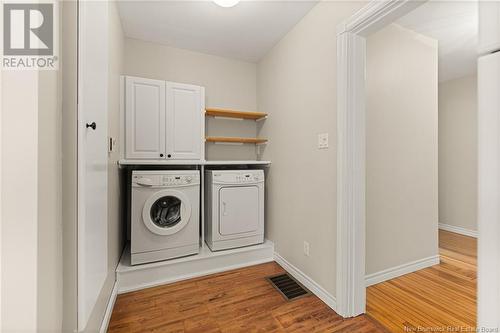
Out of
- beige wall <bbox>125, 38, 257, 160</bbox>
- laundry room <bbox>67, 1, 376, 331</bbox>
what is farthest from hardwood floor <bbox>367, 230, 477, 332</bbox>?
beige wall <bbox>125, 38, 257, 160</bbox>

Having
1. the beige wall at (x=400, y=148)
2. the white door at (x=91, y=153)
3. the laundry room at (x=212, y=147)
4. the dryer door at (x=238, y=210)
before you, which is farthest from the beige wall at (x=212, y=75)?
the beige wall at (x=400, y=148)

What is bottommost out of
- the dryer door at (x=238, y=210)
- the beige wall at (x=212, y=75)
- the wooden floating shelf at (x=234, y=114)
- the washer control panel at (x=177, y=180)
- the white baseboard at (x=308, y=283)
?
the white baseboard at (x=308, y=283)

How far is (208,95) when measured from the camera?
9.07 ft

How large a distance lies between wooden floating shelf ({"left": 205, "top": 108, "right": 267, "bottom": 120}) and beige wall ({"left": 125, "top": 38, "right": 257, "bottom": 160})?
0.10m

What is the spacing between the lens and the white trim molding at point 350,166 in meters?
1.48

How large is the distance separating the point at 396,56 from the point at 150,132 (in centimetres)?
252

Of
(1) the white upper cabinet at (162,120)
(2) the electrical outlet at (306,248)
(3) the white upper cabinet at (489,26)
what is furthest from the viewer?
(1) the white upper cabinet at (162,120)

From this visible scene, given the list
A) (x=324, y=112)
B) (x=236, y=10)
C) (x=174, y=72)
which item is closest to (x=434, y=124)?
(x=324, y=112)

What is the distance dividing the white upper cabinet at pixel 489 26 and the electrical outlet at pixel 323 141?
1.18 meters

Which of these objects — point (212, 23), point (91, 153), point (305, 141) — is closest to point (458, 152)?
point (305, 141)

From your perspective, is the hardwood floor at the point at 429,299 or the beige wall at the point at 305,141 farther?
the beige wall at the point at 305,141

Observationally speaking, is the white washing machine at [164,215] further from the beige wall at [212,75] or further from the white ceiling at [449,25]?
the white ceiling at [449,25]

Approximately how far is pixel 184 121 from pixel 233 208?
1093mm

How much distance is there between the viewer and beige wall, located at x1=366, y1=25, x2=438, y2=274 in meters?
1.90
